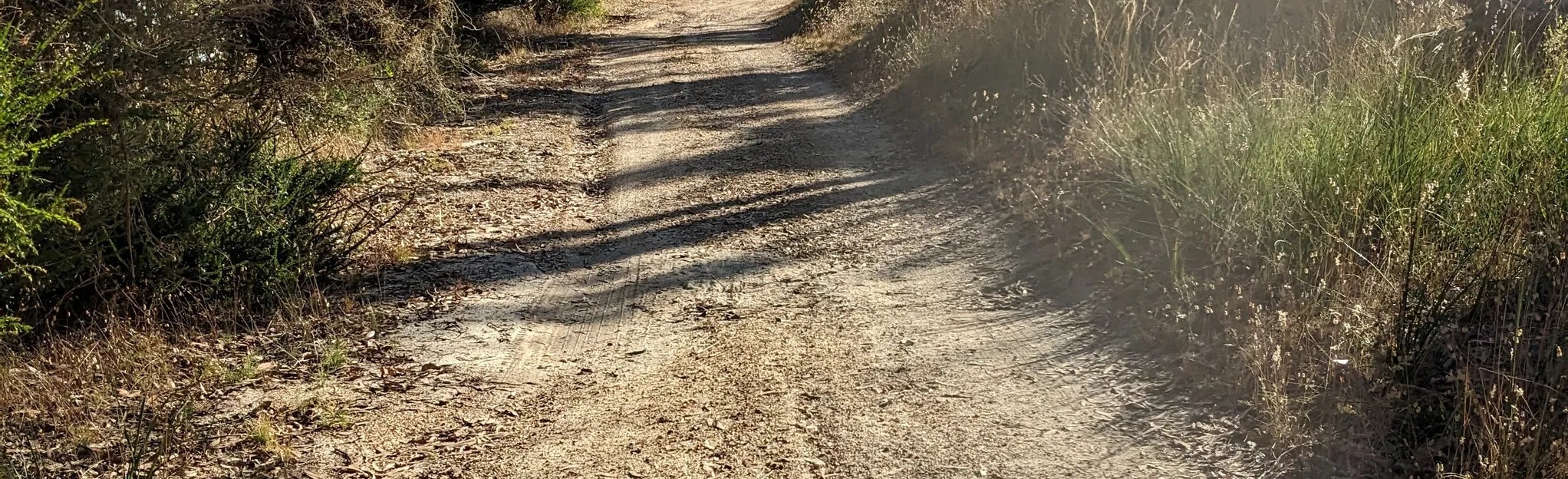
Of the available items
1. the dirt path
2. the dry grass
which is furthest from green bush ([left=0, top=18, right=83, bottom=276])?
the dirt path

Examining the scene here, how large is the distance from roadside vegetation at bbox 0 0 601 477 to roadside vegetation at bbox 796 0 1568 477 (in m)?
4.02

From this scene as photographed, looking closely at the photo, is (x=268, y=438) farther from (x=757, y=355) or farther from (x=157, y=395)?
(x=757, y=355)

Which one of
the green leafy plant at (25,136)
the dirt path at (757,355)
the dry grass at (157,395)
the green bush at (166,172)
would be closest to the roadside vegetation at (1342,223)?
the dirt path at (757,355)

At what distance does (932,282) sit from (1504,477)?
10.7ft

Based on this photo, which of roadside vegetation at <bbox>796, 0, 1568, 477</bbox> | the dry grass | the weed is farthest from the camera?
the weed

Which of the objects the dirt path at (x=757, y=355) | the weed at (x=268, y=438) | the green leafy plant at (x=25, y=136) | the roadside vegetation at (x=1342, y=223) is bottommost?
the dirt path at (x=757, y=355)

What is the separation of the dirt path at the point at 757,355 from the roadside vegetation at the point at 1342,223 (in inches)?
16.1

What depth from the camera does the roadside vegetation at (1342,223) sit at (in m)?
3.71

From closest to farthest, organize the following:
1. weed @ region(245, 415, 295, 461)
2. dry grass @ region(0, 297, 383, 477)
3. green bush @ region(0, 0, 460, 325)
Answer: dry grass @ region(0, 297, 383, 477) → weed @ region(245, 415, 295, 461) → green bush @ region(0, 0, 460, 325)

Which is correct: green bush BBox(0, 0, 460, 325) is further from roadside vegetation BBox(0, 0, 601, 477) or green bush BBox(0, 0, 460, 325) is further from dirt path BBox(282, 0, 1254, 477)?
dirt path BBox(282, 0, 1254, 477)

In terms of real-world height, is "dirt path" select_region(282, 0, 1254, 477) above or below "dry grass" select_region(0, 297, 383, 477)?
below

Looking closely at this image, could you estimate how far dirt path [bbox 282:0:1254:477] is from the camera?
13.7 feet

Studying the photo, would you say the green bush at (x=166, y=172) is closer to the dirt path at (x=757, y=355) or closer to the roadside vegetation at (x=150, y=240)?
the roadside vegetation at (x=150, y=240)

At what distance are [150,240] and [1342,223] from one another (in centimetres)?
564
